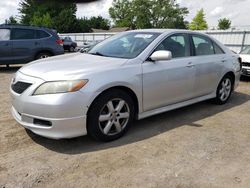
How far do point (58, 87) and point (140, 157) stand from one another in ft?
4.17

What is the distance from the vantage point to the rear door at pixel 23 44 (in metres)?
10.1

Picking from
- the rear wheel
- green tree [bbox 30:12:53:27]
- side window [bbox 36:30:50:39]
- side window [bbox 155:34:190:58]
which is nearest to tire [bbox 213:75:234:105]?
side window [bbox 155:34:190:58]

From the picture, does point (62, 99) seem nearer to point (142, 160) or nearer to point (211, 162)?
point (142, 160)

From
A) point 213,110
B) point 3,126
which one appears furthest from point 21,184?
point 213,110

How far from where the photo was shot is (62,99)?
3.29 m

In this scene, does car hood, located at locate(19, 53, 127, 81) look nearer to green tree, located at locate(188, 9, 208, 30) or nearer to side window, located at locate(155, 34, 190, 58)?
side window, located at locate(155, 34, 190, 58)

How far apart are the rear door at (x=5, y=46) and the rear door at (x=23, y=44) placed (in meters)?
0.13

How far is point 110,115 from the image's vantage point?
3.76 meters

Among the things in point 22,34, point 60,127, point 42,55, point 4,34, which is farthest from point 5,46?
point 60,127

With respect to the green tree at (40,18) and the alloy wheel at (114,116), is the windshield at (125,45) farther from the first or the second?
the green tree at (40,18)

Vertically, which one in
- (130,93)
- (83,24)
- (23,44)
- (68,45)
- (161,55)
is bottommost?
(130,93)

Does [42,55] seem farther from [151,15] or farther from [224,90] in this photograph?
[151,15]

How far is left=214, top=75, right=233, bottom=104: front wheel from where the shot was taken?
5727mm

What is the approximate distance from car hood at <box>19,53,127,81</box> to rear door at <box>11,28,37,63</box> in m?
6.61
